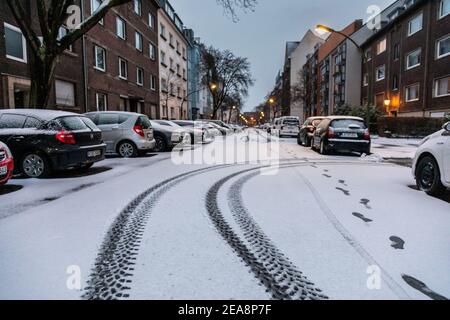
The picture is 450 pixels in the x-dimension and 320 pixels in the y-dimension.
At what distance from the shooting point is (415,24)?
92.6 feet

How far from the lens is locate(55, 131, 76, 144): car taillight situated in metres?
7.23

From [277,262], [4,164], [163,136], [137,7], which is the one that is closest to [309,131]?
[163,136]

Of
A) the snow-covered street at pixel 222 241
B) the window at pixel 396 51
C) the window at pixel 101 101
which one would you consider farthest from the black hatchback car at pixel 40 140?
the window at pixel 396 51

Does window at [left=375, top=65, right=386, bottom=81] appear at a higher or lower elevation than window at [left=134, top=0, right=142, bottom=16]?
lower

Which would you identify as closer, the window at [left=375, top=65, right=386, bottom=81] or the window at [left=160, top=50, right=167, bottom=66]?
the window at [left=375, top=65, right=386, bottom=81]

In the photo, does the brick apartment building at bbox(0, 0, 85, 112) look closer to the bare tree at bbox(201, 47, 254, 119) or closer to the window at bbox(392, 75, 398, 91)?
the window at bbox(392, 75, 398, 91)

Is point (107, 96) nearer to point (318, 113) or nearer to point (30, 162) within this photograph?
point (30, 162)

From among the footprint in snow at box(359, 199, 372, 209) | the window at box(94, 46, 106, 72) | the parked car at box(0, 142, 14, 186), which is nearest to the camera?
the footprint in snow at box(359, 199, 372, 209)

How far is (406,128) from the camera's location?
2322 centimetres

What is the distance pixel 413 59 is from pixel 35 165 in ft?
98.8

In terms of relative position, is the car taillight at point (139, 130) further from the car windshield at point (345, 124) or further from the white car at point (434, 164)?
the white car at point (434, 164)

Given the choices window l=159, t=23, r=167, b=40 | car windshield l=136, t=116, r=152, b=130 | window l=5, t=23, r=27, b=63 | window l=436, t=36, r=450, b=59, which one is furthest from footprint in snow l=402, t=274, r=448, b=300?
window l=159, t=23, r=167, b=40

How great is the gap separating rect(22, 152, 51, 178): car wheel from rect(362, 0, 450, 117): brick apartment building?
58.5ft

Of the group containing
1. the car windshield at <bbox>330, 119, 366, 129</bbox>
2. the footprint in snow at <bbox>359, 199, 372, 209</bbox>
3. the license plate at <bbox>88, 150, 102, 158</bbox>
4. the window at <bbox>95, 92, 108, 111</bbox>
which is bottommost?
the footprint in snow at <bbox>359, 199, 372, 209</bbox>
